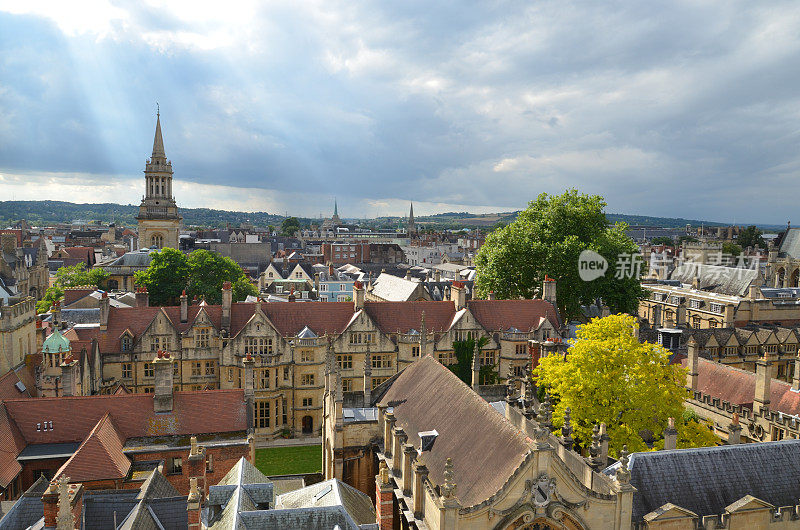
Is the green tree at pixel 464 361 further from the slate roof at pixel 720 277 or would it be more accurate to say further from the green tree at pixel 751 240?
the green tree at pixel 751 240

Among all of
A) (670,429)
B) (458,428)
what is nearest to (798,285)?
(670,429)

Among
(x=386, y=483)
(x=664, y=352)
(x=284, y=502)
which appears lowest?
(x=284, y=502)

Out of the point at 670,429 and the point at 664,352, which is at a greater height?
the point at 664,352

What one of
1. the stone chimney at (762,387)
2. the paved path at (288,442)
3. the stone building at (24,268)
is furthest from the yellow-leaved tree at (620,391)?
the stone building at (24,268)

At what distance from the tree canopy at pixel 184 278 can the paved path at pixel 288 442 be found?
30349 mm

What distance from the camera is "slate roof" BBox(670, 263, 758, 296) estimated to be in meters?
85.8

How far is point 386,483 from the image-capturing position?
→ 22.7m

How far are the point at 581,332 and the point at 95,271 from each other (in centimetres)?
8562

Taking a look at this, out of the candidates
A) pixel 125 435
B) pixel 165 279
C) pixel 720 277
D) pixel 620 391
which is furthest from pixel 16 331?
pixel 720 277

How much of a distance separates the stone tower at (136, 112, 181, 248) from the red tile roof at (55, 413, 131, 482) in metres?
83.3

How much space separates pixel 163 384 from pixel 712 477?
91.9 ft

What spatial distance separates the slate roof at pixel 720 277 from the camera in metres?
85.8

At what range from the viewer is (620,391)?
109 ft

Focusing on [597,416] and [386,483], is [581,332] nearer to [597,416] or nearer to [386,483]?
[597,416]
